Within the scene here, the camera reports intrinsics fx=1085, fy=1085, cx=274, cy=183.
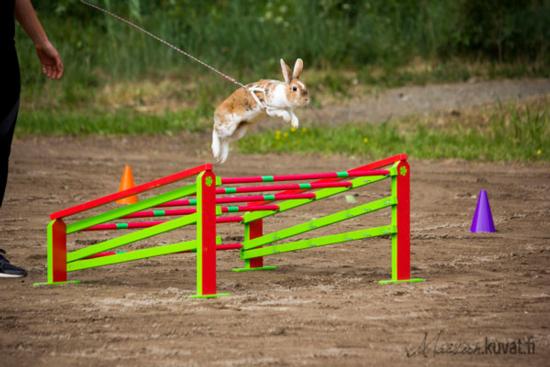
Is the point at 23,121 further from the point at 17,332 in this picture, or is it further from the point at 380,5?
the point at 17,332

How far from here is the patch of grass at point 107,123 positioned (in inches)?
632

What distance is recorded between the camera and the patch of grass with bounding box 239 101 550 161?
1397cm

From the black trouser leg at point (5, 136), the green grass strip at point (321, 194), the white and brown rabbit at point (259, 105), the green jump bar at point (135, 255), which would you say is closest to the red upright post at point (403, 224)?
the green grass strip at point (321, 194)

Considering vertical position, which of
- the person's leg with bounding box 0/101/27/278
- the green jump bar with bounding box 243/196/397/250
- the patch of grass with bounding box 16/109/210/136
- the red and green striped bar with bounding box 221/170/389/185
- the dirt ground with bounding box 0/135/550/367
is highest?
the patch of grass with bounding box 16/109/210/136

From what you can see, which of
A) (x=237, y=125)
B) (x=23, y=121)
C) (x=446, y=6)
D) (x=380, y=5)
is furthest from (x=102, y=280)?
(x=380, y=5)

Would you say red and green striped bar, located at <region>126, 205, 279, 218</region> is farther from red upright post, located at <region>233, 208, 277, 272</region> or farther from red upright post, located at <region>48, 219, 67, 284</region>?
Answer: red upright post, located at <region>48, 219, 67, 284</region>

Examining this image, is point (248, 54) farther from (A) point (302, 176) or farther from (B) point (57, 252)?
(A) point (302, 176)

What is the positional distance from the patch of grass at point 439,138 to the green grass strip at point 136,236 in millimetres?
7607

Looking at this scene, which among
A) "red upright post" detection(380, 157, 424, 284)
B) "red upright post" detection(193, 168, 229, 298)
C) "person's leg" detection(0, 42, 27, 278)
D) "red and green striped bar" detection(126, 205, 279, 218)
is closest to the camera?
"red upright post" detection(193, 168, 229, 298)

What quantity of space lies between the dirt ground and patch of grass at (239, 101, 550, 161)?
322 centimetres

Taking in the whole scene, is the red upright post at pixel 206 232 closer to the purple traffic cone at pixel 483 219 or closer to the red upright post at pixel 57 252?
the red upright post at pixel 57 252

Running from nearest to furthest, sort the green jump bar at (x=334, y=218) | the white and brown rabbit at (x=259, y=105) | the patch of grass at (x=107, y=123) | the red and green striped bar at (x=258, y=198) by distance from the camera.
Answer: the white and brown rabbit at (x=259, y=105) < the red and green striped bar at (x=258, y=198) < the green jump bar at (x=334, y=218) < the patch of grass at (x=107, y=123)

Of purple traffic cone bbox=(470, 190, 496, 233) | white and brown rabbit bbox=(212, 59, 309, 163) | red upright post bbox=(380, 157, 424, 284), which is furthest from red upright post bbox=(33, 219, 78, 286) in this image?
purple traffic cone bbox=(470, 190, 496, 233)

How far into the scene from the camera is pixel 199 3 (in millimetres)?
23781
